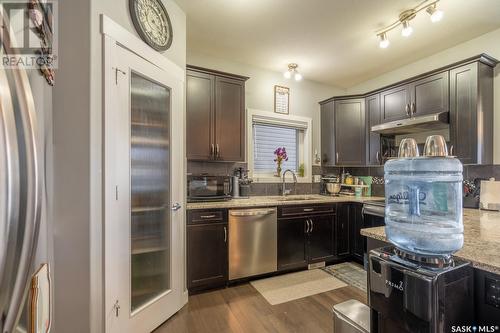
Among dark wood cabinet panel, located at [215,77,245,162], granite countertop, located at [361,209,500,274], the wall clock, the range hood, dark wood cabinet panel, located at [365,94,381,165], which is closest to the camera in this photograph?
granite countertop, located at [361,209,500,274]

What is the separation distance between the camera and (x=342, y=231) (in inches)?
127

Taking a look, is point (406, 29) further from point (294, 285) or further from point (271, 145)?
point (294, 285)

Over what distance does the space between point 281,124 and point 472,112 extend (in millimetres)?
2289

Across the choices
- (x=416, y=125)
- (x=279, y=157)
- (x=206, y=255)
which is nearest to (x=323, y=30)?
(x=416, y=125)

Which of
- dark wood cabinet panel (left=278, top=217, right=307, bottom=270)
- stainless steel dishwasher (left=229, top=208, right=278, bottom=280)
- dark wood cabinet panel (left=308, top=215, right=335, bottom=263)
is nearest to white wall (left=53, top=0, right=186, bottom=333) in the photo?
stainless steel dishwasher (left=229, top=208, right=278, bottom=280)

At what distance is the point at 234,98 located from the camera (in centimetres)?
291

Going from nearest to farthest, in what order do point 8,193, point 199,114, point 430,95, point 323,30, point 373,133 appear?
1. point 8,193
2. point 323,30
3. point 199,114
4. point 430,95
5. point 373,133

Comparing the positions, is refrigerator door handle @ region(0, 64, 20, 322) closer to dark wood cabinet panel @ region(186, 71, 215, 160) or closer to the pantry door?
the pantry door

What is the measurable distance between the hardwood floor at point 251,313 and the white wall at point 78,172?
0.79m

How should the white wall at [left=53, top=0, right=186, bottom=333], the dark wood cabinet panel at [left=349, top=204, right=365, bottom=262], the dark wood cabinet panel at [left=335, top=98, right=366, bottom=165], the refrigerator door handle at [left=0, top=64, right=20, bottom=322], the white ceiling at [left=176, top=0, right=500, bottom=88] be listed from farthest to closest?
the dark wood cabinet panel at [left=335, top=98, right=366, bottom=165] → the dark wood cabinet panel at [left=349, top=204, right=365, bottom=262] → the white ceiling at [left=176, top=0, right=500, bottom=88] → the white wall at [left=53, top=0, right=186, bottom=333] → the refrigerator door handle at [left=0, top=64, right=20, bottom=322]

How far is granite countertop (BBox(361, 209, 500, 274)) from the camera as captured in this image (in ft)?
2.94

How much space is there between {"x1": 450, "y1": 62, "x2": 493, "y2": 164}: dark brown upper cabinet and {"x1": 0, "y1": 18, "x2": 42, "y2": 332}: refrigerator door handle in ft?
11.3

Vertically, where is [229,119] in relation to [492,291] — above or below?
above

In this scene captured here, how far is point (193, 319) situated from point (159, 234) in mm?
809
